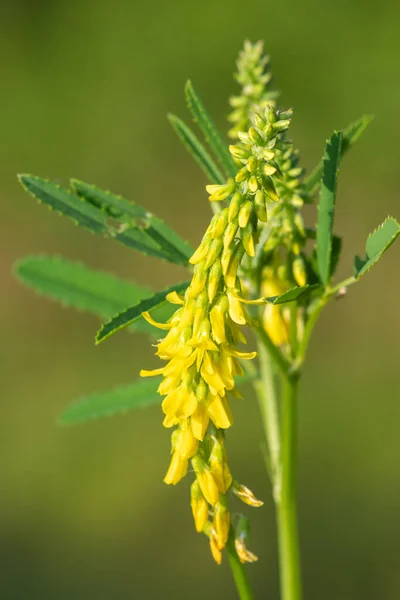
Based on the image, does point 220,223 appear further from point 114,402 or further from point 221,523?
point 114,402

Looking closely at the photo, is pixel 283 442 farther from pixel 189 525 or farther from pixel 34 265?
pixel 189 525

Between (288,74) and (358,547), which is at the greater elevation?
(288,74)

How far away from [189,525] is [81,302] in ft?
5.95

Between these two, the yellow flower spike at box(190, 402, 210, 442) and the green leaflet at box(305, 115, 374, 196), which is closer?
the yellow flower spike at box(190, 402, 210, 442)

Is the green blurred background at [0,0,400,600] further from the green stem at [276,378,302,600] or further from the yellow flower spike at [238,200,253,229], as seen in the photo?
the yellow flower spike at [238,200,253,229]

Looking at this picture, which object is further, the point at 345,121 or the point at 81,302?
the point at 345,121

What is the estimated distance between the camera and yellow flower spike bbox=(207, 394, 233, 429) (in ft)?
1.53

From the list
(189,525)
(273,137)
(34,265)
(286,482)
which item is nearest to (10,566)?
(189,525)

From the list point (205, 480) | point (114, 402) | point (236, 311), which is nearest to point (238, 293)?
point (236, 311)

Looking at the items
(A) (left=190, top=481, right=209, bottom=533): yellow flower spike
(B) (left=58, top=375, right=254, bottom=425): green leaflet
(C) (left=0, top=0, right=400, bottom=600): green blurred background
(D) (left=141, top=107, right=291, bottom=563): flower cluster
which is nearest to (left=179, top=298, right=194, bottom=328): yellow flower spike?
(D) (left=141, top=107, right=291, bottom=563): flower cluster

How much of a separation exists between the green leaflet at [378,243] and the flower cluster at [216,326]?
0.08m

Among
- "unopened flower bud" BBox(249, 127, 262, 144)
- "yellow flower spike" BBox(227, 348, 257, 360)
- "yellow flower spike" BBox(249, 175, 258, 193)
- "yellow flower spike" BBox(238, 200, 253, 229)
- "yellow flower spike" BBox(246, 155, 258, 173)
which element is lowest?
"yellow flower spike" BBox(227, 348, 257, 360)

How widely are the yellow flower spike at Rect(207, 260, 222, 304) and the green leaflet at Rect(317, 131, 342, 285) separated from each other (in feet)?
0.32

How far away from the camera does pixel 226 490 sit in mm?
507
